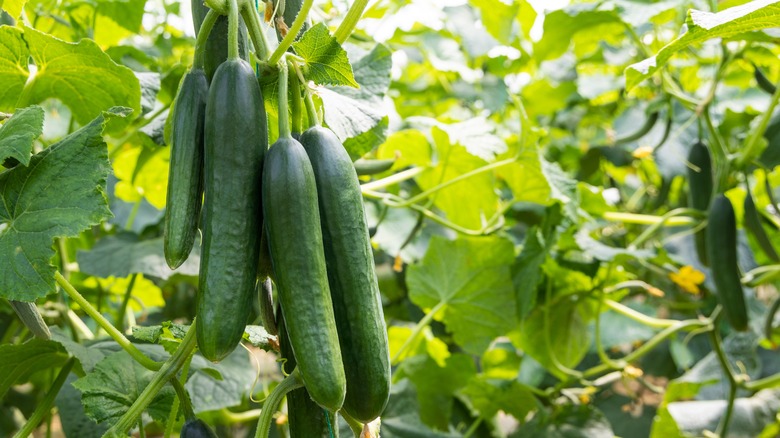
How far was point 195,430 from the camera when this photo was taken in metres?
0.86

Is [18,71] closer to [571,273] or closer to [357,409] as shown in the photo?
[357,409]

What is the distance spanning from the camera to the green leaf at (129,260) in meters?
1.46

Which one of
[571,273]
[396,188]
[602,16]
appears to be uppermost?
[602,16]

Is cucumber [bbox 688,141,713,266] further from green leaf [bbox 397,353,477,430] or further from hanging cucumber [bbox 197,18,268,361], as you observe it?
hanging cucumber [bbox 197,18,268,361]

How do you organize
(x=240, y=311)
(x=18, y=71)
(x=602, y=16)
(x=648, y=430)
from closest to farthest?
(x=240, y=311)
(x=18, y=71)
(x=602, y=16)
(x=648, y=430)

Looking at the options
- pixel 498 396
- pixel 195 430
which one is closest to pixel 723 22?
pixel 195 430

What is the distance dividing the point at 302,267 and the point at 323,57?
0.26 metres

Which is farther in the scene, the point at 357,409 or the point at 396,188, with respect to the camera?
the point at 396,188

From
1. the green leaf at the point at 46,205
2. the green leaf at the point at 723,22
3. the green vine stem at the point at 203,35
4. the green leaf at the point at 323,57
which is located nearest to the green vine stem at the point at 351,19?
the green leaf at the point at 323,57

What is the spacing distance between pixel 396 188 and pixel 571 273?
1.67 feet

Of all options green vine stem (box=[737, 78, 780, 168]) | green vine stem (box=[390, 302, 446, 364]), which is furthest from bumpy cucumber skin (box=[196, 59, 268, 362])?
green vine stem (box=[737, 78, 780, 168])

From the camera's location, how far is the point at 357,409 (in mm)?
803

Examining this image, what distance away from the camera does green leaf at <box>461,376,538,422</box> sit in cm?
192

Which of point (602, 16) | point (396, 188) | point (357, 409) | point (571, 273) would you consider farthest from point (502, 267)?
point (357, 409)
